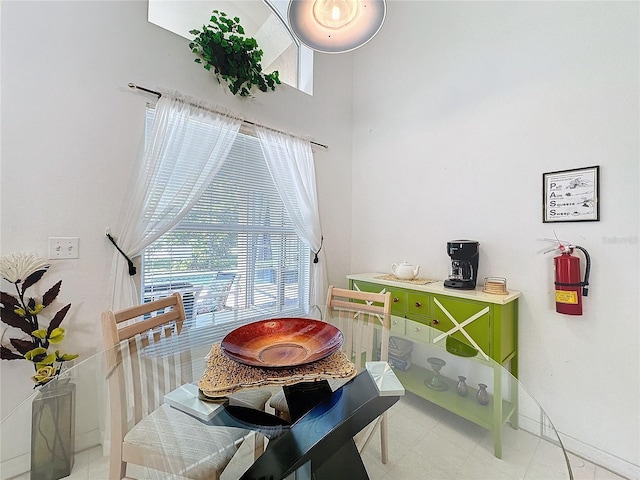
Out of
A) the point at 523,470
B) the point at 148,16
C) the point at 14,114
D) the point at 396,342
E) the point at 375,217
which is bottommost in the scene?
the point at 523,470

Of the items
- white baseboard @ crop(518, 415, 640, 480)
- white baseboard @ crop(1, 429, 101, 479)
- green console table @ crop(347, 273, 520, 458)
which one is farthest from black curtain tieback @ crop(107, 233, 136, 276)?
white baseboard @ crop(518, 415, 640, 480)

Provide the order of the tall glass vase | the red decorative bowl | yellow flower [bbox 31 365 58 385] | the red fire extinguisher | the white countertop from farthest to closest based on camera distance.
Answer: the white countertop < the red fire extinguisher < yellow flower [bbox 31 365 58 385] < the tall glass vase < the red decorative bowl

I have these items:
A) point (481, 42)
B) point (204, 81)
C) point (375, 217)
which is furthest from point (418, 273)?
point (204, 81)

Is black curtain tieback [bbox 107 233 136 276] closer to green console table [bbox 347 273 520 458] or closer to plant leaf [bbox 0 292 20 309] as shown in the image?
plant leaf [bbox 0 292 20 309]

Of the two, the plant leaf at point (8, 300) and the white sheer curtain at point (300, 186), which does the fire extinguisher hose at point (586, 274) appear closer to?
the white sheer curtain at point (300, 186)

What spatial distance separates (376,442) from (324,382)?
585mm

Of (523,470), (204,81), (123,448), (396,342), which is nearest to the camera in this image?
(123,448)

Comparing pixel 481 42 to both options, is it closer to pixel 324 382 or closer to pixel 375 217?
pixel 375 217

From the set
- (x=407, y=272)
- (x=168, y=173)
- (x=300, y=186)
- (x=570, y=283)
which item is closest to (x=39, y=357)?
(x=168, y=173)

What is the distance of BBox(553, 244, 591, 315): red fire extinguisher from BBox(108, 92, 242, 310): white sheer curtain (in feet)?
7.63

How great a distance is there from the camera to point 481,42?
2.09 m

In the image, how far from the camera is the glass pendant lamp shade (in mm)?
1277

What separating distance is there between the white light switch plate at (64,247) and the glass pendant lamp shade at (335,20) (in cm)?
168

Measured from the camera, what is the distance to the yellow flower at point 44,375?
1.33 m
